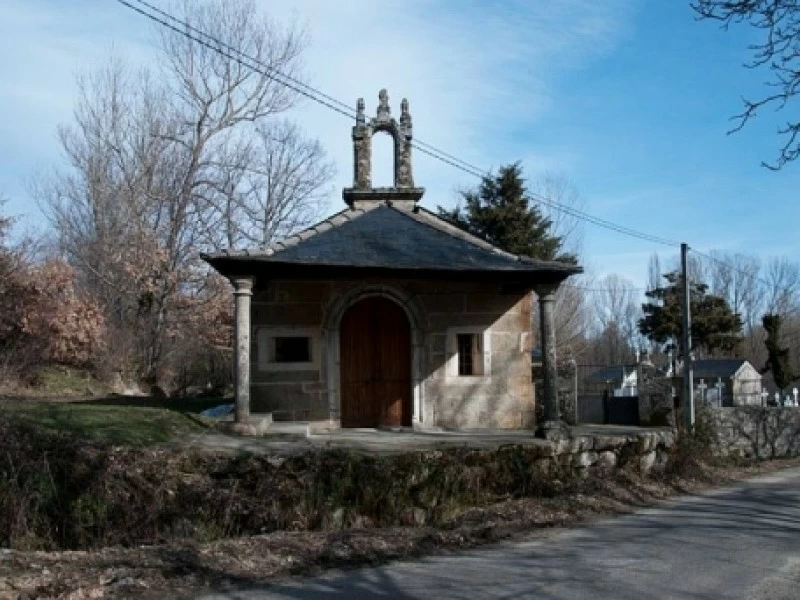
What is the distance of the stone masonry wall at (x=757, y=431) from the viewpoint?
2238cm

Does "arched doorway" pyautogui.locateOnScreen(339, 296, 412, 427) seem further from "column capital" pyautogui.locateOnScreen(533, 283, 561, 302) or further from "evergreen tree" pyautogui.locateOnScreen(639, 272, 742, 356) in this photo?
"evergreen tree" pyautogui.locateOnScreen(639, 272, 742, 356)

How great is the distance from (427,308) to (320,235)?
238cm

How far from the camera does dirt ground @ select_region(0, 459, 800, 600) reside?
20.9 ft

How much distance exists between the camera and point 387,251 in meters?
14.7

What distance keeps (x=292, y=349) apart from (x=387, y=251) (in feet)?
8.77

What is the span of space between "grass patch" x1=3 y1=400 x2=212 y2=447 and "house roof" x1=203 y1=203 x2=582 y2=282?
255cm

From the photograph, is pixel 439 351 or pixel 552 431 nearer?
pixel 552 431

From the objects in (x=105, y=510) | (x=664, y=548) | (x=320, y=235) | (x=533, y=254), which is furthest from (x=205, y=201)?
(x=664, y=548)

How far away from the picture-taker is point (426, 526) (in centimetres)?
968

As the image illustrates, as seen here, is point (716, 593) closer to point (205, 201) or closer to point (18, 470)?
point (18, 470)

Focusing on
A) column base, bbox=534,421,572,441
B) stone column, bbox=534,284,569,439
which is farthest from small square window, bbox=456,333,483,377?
column base, bbox=534,421,572,441

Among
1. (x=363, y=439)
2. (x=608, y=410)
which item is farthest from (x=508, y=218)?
(x=363, y=439)

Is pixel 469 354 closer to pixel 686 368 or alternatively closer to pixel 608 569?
pixel 686 368

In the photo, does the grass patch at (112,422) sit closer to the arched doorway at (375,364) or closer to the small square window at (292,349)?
the small square window at (292,349)
